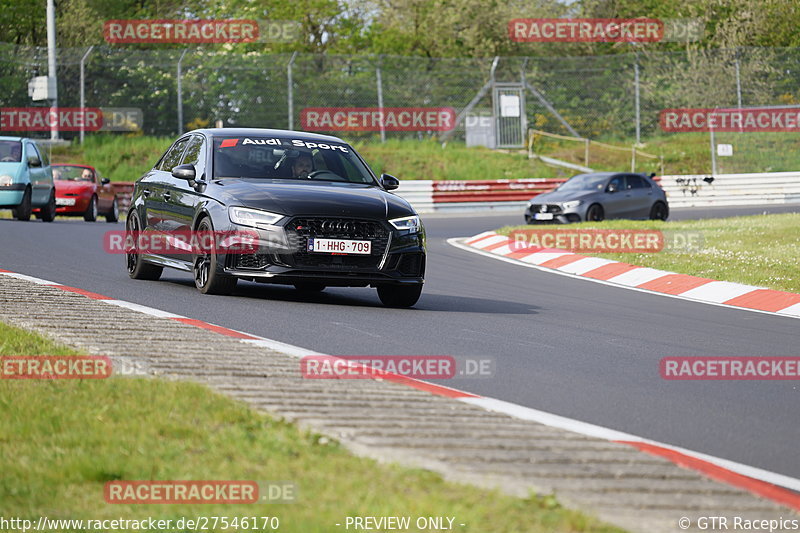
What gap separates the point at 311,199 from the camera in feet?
37.3

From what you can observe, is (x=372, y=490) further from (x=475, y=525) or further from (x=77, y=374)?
(x=77, y=374)

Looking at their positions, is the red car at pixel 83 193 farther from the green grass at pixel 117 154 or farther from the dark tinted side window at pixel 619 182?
the dark tinted side window at pixel 619 182

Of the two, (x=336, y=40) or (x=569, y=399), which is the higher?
(x=336, y=40)

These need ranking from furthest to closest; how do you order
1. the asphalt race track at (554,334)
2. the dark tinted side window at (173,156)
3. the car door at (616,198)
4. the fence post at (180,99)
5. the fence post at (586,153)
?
the fence post at (586,153) → the fence post at (180,99) → the car door at (616,198) → the dark tinted side window at (173,156) → the asphalt race track at (554,334)

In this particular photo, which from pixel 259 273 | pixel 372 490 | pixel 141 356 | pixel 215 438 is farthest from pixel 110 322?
pixel 372 490

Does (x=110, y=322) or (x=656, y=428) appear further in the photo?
(x=110, y=322)

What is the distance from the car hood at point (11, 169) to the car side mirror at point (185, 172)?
13.6 metres

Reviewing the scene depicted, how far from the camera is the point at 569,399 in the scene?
7316mm

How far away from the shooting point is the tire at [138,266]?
13.5 m

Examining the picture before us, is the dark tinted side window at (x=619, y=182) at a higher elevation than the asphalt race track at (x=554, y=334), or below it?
higher

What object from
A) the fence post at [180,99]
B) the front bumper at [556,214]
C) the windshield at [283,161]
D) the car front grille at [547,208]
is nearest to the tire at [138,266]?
the windshield at [283,161]

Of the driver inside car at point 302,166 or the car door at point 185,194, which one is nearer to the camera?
the car door at point 185,194

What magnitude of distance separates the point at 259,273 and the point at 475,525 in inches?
284

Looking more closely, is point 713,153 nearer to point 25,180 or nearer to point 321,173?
point 25,180
